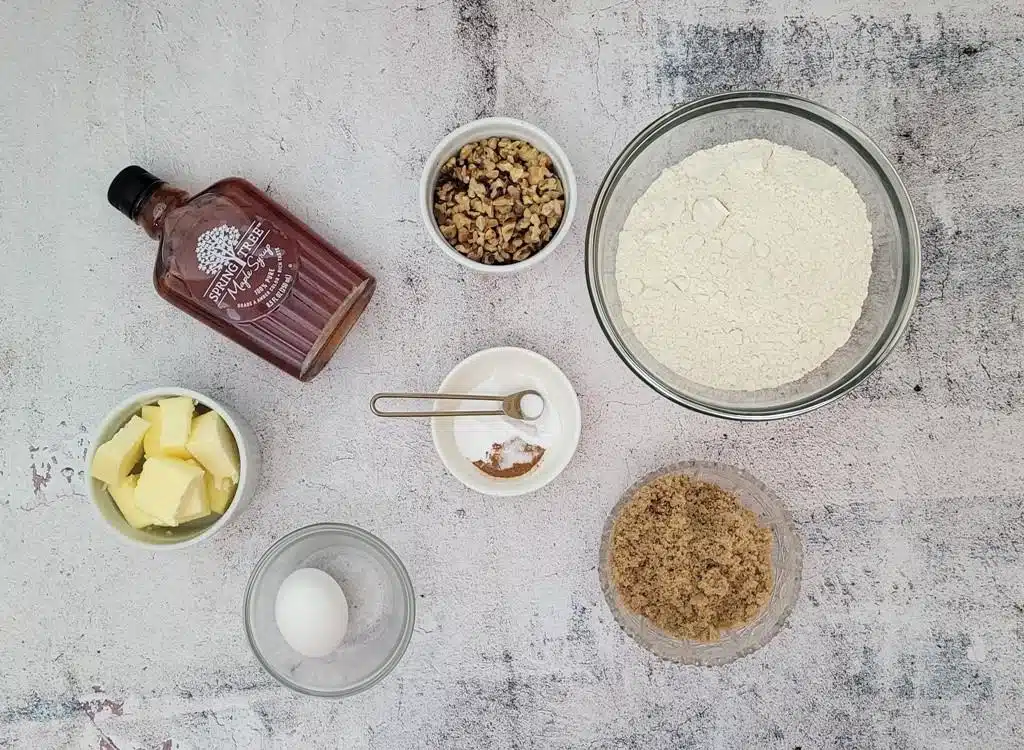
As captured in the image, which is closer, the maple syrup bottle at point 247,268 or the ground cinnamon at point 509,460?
the maple syrup bottle at point 247,268

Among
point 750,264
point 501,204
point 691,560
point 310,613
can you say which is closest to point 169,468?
point 310,613

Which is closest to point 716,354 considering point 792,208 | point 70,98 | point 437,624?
point 792,208

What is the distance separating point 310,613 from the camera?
3.70 feet

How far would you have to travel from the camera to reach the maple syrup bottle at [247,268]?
110 centimetres

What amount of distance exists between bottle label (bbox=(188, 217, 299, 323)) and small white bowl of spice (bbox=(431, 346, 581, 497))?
29 cm

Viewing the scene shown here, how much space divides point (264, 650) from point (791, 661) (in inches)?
33.2

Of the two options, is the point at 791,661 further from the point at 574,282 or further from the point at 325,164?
the point at 325,164

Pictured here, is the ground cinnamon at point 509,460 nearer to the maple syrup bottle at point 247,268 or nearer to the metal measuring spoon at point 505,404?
the metal measuring spoon at point 505,404

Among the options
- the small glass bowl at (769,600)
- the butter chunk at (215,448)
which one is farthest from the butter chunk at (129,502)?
the small glass bowl at (769,600)

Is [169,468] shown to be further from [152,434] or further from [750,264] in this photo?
[750,264]

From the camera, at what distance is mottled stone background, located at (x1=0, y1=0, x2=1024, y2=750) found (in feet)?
4.12

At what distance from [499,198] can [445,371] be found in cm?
30

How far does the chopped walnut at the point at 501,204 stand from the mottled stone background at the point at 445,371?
0.09m

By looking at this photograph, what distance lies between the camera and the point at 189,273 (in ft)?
3.61
